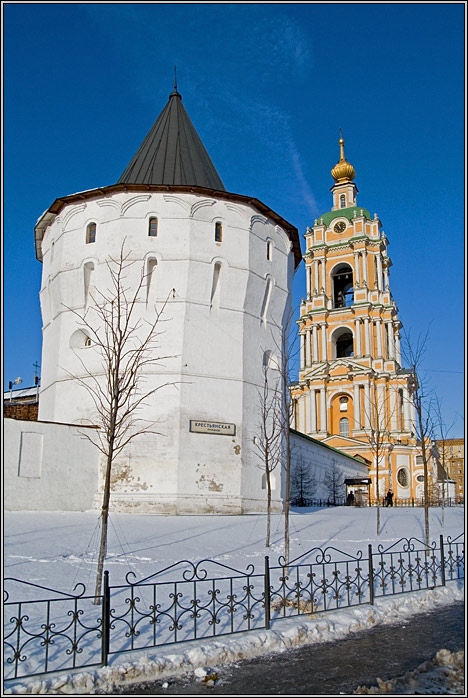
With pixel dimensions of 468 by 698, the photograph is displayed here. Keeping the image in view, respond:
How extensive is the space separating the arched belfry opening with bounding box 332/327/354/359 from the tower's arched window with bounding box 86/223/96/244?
45457mm

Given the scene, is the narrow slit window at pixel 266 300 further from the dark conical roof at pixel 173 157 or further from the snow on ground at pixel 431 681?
the snow on ground at pixel 431 681

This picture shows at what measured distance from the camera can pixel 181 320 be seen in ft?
75.8

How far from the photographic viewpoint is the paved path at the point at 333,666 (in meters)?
5.78

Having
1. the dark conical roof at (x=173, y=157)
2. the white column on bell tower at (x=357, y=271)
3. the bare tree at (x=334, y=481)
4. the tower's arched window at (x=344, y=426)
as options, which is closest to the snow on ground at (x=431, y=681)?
the dark conical roof at (x=173, y=157)

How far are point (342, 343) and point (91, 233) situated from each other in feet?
165

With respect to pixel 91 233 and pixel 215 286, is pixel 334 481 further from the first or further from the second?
pixel 91 233

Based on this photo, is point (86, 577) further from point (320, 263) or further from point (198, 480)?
point (320, 263)

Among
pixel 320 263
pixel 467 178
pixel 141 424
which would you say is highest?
pixel 320 263

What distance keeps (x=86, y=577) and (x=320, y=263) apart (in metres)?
61.6

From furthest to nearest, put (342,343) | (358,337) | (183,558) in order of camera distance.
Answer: (342,343) → (358,337) → (183,558)

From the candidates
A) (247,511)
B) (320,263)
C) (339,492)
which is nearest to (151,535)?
(247,511)

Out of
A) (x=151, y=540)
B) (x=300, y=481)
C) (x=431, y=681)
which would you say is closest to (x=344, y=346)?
(x=300, y=481)

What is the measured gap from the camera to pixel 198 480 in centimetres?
2200

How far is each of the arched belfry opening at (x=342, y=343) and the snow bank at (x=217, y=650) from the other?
2309 inches
